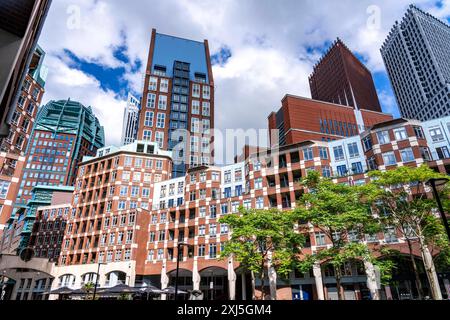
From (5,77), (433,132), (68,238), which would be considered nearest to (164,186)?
(68,238)

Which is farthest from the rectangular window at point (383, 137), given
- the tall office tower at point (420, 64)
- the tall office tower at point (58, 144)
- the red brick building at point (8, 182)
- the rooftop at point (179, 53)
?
the tall office tower at point (58, 144)

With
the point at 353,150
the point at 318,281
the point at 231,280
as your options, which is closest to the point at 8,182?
the point at 231,280

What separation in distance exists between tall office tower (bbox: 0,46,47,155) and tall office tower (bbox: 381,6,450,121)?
13980 cm

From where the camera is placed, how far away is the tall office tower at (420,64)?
129275 millimetres

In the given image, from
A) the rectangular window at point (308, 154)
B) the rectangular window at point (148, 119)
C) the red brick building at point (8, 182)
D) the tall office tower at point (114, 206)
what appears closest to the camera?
the red brick building at point (8, 182)

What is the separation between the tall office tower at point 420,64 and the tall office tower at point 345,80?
2247 centimetres

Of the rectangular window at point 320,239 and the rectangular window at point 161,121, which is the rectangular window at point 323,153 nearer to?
the rectangular window at point 320,239

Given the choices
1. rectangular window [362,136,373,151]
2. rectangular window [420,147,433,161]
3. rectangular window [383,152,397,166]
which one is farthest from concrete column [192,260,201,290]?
rectangular window [420,147,433,161]

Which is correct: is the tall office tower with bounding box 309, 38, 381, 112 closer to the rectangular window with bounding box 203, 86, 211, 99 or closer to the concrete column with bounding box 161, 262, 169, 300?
the rectangular window with bounding box 203, 86, 211, 99

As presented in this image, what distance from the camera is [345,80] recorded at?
12144cm

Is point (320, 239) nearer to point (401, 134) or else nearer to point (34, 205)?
point (401, 134)

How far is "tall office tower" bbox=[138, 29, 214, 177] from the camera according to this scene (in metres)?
95.1

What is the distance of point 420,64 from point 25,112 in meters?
160
